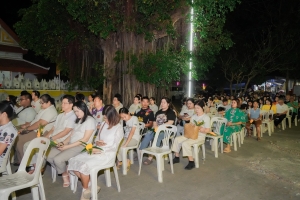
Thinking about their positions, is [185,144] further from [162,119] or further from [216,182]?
[216,182]

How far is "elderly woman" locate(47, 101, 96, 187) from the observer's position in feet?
14.5

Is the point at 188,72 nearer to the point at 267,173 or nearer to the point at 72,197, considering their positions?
the point at 267,173

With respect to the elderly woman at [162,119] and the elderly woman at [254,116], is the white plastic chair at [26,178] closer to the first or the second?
the elderly woman at [162,119]

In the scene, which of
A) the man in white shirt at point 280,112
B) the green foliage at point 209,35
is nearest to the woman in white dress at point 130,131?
the green foliage at point 209,35

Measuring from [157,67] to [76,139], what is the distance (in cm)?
507

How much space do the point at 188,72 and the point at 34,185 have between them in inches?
272

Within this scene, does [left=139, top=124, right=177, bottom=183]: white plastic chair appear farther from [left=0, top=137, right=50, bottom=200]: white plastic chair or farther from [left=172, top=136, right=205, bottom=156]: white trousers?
[left=0, top=137, right=50, bottom=200]: white plastic chair

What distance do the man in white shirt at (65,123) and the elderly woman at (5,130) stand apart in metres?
1.14

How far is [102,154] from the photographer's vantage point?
4.09 meters

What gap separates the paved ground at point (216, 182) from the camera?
14.1ft

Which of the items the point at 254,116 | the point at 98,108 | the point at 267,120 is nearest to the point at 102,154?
the point at 98,108

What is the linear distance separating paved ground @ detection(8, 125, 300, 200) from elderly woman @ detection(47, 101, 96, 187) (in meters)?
0.42

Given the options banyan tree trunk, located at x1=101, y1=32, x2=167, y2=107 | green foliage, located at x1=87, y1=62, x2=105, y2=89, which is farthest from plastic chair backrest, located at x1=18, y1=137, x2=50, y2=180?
green foliage, located at x1=87, y1=62, x2=105, y2=89

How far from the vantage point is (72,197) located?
4.20 meters
